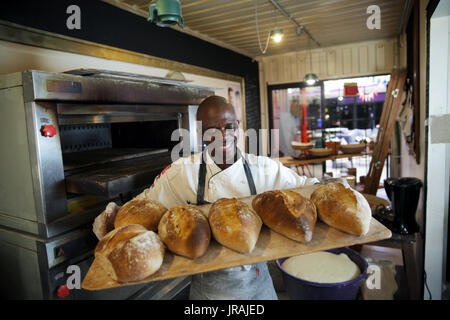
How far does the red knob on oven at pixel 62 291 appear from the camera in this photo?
150cm

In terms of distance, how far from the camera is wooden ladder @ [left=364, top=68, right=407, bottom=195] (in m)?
3.89

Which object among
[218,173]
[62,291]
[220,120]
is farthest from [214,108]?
[62,291]

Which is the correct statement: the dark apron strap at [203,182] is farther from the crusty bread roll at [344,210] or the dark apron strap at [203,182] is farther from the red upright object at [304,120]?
the red upright object at [304,120]

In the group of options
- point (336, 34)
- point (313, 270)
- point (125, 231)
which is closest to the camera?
point (125, 231)

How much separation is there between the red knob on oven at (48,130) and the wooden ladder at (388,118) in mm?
3963

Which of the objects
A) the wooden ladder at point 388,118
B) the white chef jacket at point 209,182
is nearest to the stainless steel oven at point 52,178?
the white chef jacket at point 209,182

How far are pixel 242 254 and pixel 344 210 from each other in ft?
1.30

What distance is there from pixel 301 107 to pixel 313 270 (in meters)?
6.34

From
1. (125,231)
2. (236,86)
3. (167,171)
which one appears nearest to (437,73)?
(167,171)

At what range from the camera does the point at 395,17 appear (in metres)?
4.48

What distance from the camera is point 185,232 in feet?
3.08

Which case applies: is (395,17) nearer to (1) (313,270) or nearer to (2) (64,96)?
(1) (313,270)

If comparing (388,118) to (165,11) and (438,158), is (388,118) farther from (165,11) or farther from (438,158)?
(165,11)

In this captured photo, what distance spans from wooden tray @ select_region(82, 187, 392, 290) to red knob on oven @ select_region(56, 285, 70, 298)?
30.1 inches
